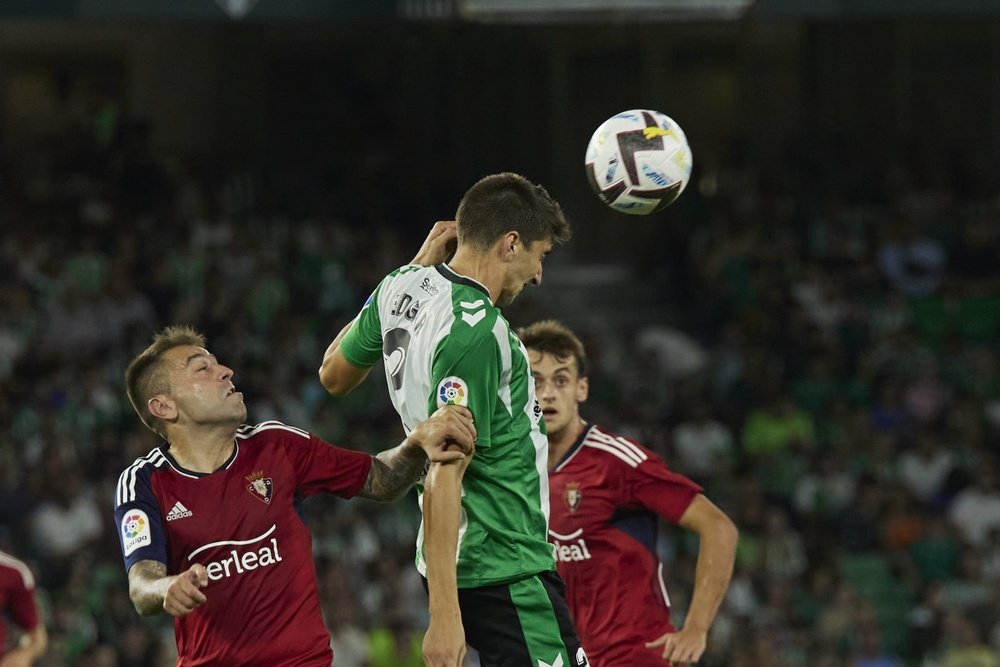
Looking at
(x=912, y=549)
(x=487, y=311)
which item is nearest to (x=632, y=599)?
(x=487, y=311)

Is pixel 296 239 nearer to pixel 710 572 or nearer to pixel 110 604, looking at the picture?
pixel 110 604

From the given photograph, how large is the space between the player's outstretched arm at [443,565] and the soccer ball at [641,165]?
1.50 metres

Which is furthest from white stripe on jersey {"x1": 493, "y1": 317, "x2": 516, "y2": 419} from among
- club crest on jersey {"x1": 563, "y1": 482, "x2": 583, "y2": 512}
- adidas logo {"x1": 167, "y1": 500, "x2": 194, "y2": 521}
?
club crest on jersey {"x1": 563, "y1": 482, "x2": 583, "y2": 512}

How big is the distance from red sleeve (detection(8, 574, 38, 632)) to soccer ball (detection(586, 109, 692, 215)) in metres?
3.76

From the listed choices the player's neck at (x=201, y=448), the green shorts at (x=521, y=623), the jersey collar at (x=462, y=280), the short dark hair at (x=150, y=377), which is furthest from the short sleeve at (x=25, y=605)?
the jersey collar at (x=462, y=280)

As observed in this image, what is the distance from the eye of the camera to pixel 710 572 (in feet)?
19.3

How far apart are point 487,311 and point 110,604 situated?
7.66 m

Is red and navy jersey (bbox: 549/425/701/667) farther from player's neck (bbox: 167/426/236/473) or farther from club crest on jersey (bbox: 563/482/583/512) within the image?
player's neck (bbox: 167/426/236/473)

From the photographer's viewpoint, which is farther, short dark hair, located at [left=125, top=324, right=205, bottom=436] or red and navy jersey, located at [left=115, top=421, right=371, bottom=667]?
short dark hair, located at [left=125, top=324, right=205, bottom=436]

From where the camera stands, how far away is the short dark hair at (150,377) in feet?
16.8

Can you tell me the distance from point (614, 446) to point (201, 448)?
5.52 feet

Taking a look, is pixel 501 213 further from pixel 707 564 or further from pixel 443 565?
pixel 707 564

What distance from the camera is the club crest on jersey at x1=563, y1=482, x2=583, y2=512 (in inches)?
236

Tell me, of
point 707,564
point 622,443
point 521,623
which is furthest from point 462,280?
point 707,564
